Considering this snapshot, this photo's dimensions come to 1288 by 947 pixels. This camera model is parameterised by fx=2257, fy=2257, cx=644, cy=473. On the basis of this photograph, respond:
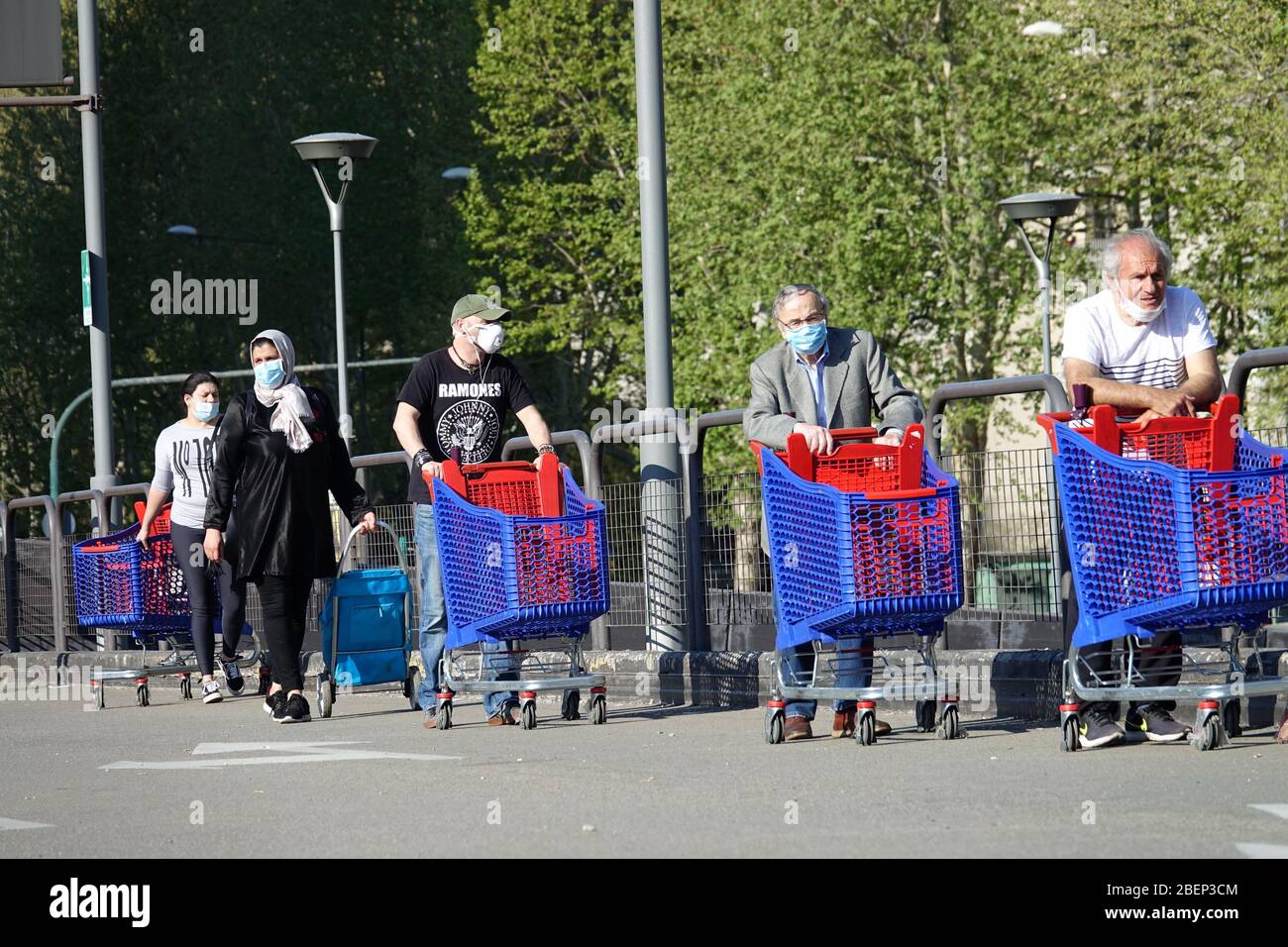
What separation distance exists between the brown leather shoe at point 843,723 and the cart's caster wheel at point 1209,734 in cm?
181

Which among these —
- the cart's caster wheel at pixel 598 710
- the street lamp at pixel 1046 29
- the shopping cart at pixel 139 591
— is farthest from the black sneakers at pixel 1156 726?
the street lamp at pixel 1046 29

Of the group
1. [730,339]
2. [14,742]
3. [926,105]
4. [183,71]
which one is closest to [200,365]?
[183,71]

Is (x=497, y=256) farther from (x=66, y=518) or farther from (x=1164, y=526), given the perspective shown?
(x=1164, y=526)

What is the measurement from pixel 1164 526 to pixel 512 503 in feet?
12.7

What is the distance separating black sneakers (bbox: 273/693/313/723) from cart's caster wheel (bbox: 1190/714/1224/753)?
5337 mm

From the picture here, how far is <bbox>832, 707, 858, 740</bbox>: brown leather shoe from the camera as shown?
9688 millimetres

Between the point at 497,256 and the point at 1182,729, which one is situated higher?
the point at 497,256

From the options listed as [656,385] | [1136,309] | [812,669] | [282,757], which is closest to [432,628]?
[282,757]

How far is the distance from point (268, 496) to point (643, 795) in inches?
192

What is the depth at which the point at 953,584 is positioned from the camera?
29.9 ft

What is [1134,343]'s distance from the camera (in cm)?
887

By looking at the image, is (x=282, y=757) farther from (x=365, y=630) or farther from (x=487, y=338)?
(x=365, y=630)

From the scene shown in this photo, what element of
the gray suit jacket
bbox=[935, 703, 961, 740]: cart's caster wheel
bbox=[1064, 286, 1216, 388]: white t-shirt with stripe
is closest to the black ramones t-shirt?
the gray suit jacket

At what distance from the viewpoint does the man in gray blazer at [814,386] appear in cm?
967
